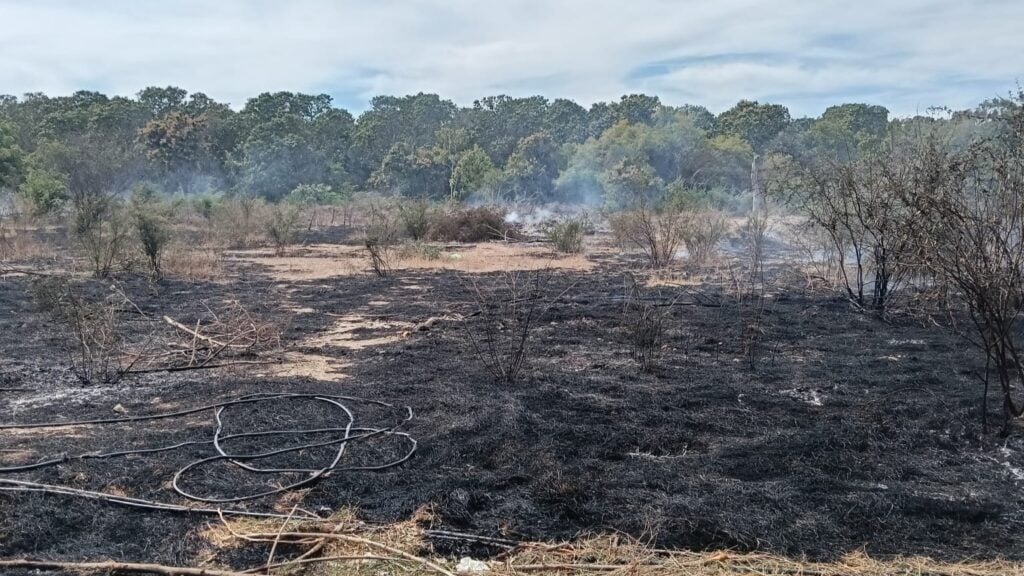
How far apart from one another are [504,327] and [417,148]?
122 ft

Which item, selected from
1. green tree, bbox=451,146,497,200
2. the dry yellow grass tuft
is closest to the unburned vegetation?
the dry yellow grass tuft

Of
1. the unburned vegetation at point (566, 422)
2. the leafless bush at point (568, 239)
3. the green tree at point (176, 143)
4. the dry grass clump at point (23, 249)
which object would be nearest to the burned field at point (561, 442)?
the unburned vegetation at point (566, 422)

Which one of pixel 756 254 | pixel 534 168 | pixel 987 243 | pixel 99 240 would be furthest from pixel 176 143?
pixel 987 243

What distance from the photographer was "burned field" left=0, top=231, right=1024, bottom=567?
4172 millimetres

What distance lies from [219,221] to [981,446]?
74.8ft

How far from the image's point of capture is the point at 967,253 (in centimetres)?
543

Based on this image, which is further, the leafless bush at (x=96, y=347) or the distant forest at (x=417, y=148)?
the distant forest at (x=417, y=148)

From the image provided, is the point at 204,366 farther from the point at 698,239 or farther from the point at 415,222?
the point at 415,222

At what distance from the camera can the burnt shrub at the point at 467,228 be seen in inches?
961

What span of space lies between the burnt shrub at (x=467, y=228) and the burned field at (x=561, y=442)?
14670 millimetres

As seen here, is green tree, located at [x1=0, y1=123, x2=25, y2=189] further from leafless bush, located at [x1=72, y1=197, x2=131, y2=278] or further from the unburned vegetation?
the unburned vegetation

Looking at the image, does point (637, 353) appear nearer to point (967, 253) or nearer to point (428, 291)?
point (967, 253)

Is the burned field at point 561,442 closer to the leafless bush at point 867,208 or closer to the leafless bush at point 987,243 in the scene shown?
the leafless bush at point 987,243

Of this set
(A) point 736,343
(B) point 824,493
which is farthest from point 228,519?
(A) point 736,343
